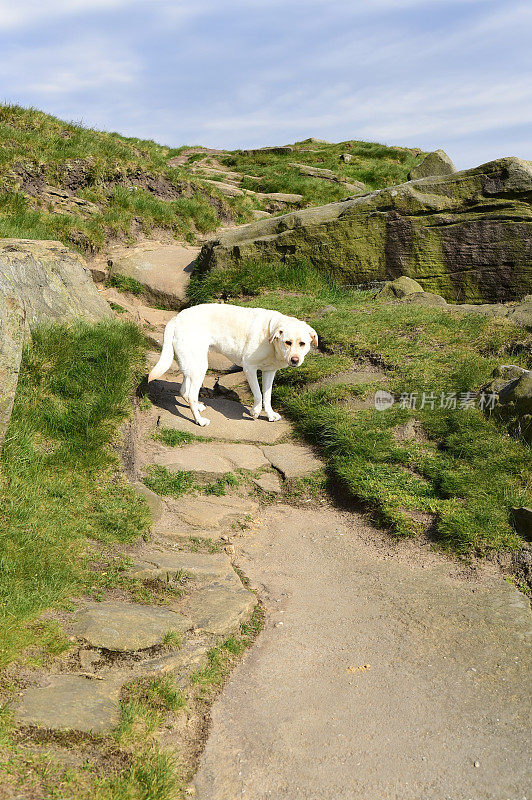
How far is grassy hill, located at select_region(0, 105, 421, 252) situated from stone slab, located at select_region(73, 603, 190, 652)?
705 centimetres

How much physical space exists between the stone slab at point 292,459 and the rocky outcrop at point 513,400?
1.87 meters

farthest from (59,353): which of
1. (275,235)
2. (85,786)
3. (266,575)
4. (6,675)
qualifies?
(275,235)

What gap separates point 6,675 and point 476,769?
2.33 m

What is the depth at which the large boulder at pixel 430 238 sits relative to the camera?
34.2 ft

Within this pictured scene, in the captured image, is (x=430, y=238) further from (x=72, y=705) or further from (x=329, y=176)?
(x=329, y=176)

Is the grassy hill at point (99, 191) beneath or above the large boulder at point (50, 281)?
above

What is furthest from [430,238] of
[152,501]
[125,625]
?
[125,625]

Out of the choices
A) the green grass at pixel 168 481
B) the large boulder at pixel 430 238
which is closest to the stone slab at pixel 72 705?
the green grass at pixel 168 481

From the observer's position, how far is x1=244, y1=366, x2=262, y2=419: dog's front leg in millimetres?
7387

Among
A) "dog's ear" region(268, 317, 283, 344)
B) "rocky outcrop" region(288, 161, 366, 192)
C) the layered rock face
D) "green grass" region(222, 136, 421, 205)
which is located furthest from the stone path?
"rocky outcrop" region(288, 161, 366, 192)

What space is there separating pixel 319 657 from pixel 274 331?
3805 millimetres

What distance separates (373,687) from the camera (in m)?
3.64

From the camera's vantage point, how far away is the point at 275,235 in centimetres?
1162

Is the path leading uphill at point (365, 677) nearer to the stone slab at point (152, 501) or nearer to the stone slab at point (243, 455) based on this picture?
the stone slab at point (152, 501)
